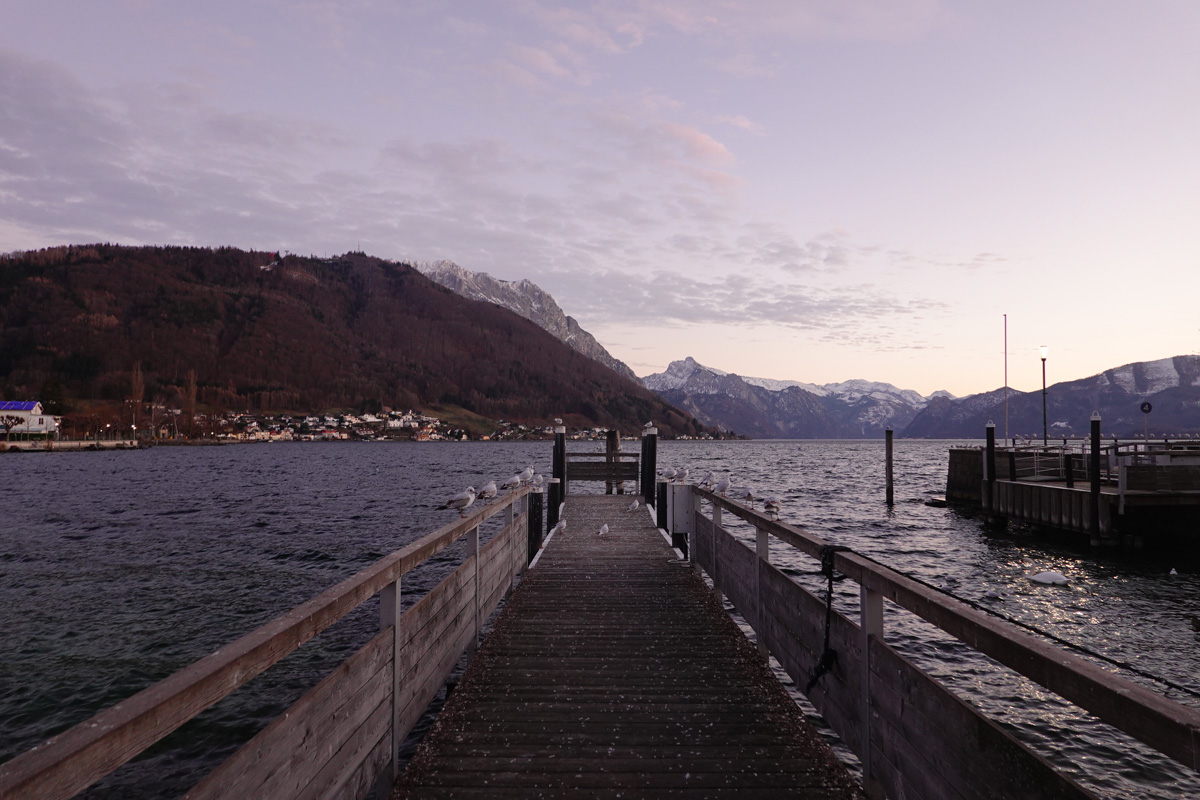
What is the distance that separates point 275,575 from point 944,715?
716 inches

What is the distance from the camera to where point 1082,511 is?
19.3 meters

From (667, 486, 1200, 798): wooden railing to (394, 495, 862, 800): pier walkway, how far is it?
15.1 inches

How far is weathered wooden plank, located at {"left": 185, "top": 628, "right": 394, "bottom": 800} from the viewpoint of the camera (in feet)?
8.05

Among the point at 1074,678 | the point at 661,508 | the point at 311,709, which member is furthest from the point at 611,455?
the point at 1074,678

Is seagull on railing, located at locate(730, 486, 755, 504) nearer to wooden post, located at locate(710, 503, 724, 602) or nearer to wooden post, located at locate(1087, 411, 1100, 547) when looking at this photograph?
wooden post, located at locate(710, 503, 724, 602)

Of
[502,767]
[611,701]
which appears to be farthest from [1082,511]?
[502,767]

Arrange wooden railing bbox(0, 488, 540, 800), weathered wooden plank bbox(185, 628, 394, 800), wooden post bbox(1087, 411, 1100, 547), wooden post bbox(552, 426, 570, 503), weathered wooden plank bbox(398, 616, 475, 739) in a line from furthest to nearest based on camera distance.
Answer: wooden post bbox(1087, 411, 1100, 547) < wooden post bbox(552, 426, 570, 503) < weathered wooden plank bbox(398, 616, 475, 739) < weathered wooden plank bbox(185, 628, 394, 800) < wooden railing bbox(0, 488, 540, 800)

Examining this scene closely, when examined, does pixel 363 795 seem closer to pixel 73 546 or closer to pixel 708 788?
pixel 708 788

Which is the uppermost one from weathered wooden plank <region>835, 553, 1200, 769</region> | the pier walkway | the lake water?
weathered wooden plank <region>835, 553, 1200, 769</region>

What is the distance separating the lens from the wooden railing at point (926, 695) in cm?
200

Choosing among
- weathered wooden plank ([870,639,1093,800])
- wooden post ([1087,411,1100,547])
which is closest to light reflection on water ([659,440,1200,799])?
wooden post ([1087,411,1100,547])

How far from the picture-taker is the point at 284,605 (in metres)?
14.1

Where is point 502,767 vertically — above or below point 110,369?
below

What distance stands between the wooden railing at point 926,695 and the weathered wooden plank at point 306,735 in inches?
118
